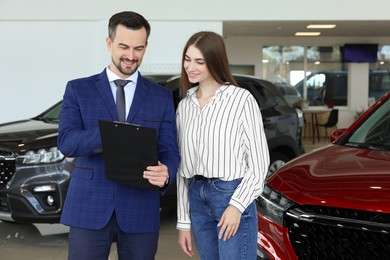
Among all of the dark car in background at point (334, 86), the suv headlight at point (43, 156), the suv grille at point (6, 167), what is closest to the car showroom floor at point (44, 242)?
the suv grille at point (6, 167)

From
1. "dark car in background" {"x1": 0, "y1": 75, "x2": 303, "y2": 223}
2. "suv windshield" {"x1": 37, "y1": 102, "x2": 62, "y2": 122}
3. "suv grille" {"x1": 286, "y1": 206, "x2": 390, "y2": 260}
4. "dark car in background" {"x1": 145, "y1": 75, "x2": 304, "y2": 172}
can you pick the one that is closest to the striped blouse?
"suv grille" {"x1": 286, "y1": 206, "x2": 390, "y2": 260}

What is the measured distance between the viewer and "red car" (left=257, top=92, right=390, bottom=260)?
222 centimetres

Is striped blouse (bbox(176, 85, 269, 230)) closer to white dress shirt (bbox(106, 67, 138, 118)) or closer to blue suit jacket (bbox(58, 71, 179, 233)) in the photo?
blue suit jacket (bbox(58, 71, 179, 233))

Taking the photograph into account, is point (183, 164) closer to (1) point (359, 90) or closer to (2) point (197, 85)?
(2) point (197, 85)

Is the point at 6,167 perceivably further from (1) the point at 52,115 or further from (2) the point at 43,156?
(1) the point at 52,115

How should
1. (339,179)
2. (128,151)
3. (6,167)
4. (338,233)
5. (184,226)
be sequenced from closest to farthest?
1. (128,151)
2. (184,226)
3. (338,233)
4. (339,179)
5. (6,167)

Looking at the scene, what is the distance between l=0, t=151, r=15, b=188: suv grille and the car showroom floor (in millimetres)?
587

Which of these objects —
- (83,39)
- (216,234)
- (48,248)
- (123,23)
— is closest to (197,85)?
(123,23)

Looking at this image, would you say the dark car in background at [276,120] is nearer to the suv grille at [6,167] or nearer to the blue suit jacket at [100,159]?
the suv grille at [6,167]

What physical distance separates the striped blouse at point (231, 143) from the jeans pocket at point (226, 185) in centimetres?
2

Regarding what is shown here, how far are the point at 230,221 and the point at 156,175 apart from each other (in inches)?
12.6

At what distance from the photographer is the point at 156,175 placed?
185 centimetres

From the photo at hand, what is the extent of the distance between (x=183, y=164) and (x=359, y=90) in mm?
13590

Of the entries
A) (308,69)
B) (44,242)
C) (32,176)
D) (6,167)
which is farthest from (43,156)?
(308,69)
